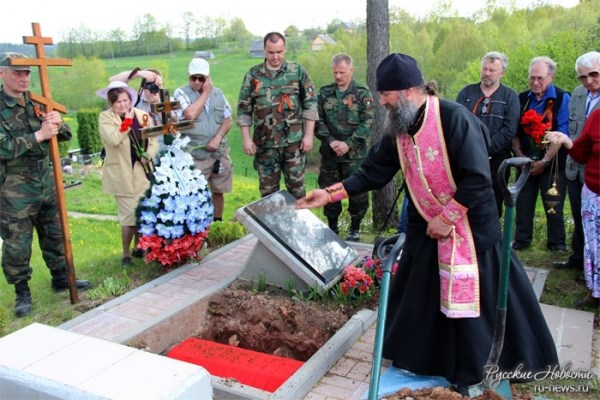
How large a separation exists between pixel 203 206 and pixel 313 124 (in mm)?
1590

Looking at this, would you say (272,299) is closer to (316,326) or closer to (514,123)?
(316,326)

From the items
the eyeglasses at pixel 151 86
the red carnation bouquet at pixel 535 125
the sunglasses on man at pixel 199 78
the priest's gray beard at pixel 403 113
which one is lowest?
the red carnation bouquet at pixel 535 125

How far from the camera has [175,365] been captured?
5.75 feet

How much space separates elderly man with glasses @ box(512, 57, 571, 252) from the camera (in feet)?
18.6

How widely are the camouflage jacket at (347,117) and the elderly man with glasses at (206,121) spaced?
1150 millimetres

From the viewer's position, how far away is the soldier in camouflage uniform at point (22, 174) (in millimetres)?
4660

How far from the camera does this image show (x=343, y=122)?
21.1 ft

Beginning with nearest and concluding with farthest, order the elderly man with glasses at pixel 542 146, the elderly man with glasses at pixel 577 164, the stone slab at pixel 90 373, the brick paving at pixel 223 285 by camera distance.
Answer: the stone slab at pixel 90 373, the brick paving at pixel 223 285, the elderly man with glasses at pixel 577 164, the elderly man with glasses at pixel 542 146

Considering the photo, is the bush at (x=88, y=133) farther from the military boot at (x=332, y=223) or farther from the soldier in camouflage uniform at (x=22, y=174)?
the soldier in camouflage uniform at (x=22, y=174)

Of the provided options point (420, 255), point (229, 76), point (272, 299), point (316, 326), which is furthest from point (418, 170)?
point (229, 76)

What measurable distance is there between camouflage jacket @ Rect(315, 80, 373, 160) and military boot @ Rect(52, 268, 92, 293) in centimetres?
298

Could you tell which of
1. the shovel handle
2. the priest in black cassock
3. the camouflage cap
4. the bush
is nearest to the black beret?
the priest in black cassock

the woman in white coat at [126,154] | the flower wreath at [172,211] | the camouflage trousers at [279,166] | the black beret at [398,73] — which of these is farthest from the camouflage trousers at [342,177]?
the black beret at [398,73]

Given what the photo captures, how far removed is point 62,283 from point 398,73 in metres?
3.93
